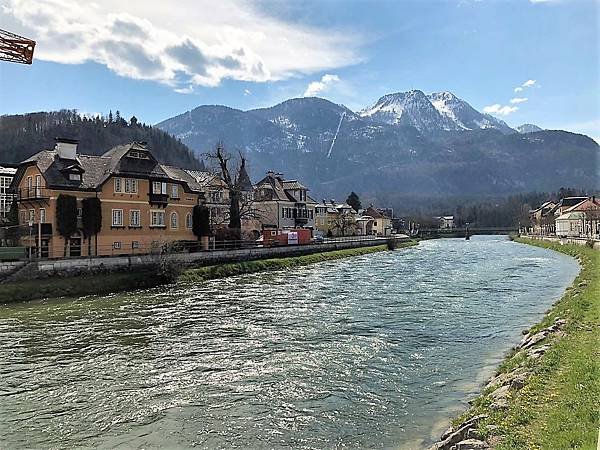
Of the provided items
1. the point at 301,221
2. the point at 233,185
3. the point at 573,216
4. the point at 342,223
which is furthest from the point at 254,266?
the point at 573,216

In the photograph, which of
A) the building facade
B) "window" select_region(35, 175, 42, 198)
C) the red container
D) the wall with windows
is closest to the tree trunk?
the red container

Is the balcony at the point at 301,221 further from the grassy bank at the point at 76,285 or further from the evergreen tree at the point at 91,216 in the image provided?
the grassy bank at the point at 76,285

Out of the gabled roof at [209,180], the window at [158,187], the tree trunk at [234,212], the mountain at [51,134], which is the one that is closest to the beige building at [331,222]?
the gabled roof at [209,180]

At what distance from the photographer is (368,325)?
22.5 metres

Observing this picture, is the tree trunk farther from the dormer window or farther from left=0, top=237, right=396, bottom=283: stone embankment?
the dormer window

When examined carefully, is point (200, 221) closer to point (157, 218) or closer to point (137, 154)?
point (157, 218)

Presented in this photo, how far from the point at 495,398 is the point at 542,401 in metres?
1.38

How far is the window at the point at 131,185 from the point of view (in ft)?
145

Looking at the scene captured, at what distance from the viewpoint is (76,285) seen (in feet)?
107

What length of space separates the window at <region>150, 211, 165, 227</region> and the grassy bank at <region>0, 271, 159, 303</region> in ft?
32.5

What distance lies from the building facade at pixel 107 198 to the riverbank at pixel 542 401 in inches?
1283

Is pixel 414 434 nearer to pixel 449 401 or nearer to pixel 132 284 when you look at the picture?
pixel 449 401

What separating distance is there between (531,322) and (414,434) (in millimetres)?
13957

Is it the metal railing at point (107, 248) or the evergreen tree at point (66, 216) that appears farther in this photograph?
the metal railing at point (107, 248)
